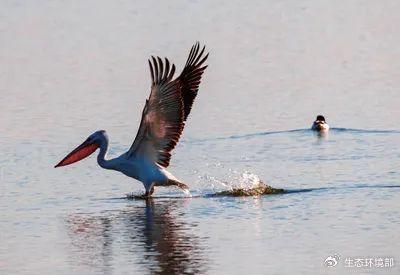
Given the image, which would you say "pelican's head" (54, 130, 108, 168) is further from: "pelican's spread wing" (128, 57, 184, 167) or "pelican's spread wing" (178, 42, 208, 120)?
"pelican's spread wing" (178, 42, 208, 120)

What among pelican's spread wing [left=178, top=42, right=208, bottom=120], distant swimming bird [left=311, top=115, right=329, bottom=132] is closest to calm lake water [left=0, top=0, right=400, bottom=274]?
distant swimming bird [left=311, top=115, right=329, bottom=132]

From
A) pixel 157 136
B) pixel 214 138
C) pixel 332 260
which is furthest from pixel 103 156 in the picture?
pixel 332 260

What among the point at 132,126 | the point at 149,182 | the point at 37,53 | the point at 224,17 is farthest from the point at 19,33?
the point at 149,182

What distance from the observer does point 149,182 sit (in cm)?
1428

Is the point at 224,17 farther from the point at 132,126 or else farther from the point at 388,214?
the point at 388,214

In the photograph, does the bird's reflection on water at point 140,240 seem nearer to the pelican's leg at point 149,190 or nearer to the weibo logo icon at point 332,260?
the pelican's leg at point 149,190

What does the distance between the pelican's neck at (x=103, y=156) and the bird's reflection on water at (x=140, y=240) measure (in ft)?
2.59

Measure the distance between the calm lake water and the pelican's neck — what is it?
28 cm

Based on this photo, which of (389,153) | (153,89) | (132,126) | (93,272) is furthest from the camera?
(132,126)

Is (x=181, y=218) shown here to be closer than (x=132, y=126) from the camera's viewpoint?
Yes

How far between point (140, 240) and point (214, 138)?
6.30 m

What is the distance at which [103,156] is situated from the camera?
47.9ft

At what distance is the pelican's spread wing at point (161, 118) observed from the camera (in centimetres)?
1402

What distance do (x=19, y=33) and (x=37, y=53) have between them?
9.67ft
